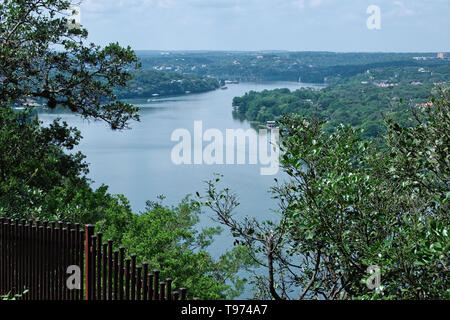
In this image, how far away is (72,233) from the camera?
418 centimetres

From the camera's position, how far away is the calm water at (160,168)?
28828 millimetres

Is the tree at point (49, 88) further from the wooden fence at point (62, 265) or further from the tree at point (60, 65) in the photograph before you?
the wooden fence at point (62, 265)

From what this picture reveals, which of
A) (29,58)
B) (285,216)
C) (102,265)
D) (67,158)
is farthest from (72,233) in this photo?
(67,158)

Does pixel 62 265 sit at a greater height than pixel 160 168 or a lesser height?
greater

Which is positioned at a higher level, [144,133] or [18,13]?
[18,13]

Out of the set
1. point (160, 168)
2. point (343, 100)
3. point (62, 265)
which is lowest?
point (160, 168)

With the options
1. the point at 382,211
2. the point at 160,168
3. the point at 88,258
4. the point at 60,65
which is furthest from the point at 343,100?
the point at 88,258

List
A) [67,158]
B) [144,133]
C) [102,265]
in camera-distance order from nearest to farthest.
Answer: [102,265] → [67,158] → [144,133]

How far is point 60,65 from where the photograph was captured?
9414 mm

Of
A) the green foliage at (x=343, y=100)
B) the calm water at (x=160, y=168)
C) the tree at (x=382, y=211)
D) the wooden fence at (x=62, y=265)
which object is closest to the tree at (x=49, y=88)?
the wooden fence at (x=62, y=265)

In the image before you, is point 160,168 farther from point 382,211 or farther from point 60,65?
point 382,211

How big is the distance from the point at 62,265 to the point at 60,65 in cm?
589
